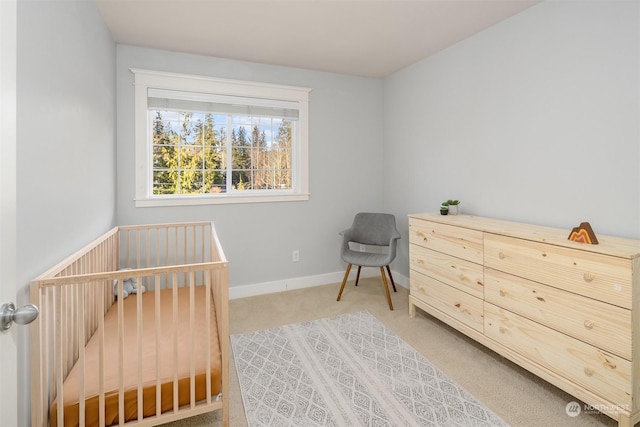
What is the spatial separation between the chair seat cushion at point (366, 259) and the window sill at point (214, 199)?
2.65 ft

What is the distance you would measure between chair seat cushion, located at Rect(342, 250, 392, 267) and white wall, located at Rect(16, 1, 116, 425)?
2.07 m

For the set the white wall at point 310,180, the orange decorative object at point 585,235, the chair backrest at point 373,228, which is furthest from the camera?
the chair backrest at point 373,228

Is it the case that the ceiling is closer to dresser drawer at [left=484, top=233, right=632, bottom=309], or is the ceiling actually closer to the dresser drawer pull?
dresser drawer at [left=484, top=233, right=632, bottom=309]

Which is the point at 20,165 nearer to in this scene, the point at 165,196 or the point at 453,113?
the point at 165,196

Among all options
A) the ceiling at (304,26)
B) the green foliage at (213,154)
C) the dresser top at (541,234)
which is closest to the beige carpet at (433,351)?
the dresser top at (541,234)

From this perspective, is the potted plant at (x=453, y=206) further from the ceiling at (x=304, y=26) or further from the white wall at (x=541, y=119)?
the ceiling at (x=304, y=26)

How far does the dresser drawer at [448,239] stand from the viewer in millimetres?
2223

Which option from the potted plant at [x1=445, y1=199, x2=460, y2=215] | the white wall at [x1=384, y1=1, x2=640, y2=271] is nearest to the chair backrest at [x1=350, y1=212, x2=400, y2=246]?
the white wall at [x1=384, y1=1, x2=640, y2=271]

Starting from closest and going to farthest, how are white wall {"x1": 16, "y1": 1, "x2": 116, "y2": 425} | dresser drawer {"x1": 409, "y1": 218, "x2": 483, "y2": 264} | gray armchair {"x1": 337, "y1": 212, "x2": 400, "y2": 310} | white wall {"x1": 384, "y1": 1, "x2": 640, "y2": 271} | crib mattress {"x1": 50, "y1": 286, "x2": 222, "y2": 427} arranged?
1. white wall {"x1": 16, "y1": 1, "x2": 116, "y2": 425}
2. crib mattress {"x1": 50, "y1": 286, "x2": 222, "y2": 427}
3. white wall {"x1": 384, "y1": 1, "x2": 640, "y2": 271}
4. dresser drawer {"x1": 409, "y1": 218, "x2": 483, "y2": 264}
5. gray armchair {"x1": 337, "y1": 212, "x2": 400, "y2": 310}

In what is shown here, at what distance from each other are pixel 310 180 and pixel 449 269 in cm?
176

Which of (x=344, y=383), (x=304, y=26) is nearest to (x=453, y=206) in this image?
(x=344, y=383)

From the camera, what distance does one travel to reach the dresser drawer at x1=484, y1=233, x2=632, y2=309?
1.48m

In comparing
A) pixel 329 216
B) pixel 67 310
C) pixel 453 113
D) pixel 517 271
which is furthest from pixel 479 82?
pixel 67 310

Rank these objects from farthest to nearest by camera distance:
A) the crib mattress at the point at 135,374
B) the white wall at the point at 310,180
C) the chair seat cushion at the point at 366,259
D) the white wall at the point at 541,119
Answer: the chair seat cushion at the point at 366,259 → the white wall at the point at 310,180 → the white wall at the point at 541,119 → the crib mattress at the point at 135,374
